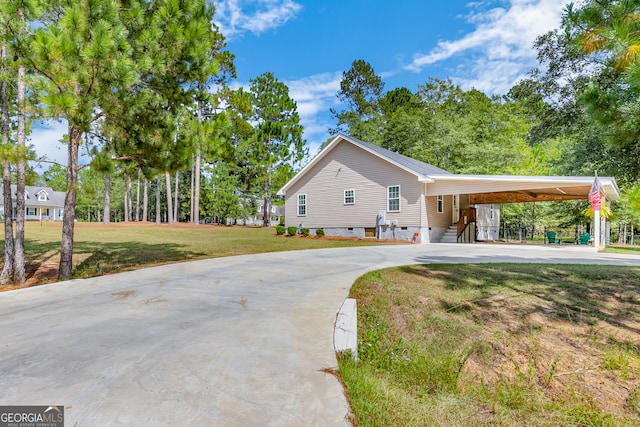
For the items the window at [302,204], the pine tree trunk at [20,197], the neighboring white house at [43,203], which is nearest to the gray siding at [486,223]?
the window at [302,204]

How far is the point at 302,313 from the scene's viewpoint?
4023mm

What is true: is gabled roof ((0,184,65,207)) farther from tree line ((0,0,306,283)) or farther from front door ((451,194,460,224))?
front door ((451,194,460,224))

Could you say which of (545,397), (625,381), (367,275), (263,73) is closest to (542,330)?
(625,381)

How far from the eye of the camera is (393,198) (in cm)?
1733

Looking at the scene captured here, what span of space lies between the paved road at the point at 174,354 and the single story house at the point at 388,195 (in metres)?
12.1

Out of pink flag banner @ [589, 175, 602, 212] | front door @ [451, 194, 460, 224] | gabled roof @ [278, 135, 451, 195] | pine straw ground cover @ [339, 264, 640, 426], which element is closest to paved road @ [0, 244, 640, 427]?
pine straw ground cover @ [339, 264, 640, 426]

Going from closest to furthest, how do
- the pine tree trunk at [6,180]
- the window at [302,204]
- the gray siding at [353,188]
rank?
the pine tree trunk at [6,180] → the gray siding at [353,188] → the window at [302,204]

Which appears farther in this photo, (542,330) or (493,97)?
(493,97)

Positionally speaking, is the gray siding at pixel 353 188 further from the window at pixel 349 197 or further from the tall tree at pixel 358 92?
the tall tree at pixel 358 92

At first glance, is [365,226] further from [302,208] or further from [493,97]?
[493,97]

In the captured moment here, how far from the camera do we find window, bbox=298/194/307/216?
20938mm

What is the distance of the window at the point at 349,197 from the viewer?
18688 mm

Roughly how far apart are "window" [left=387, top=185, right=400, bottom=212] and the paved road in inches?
488

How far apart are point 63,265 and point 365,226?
14033 millimetres
